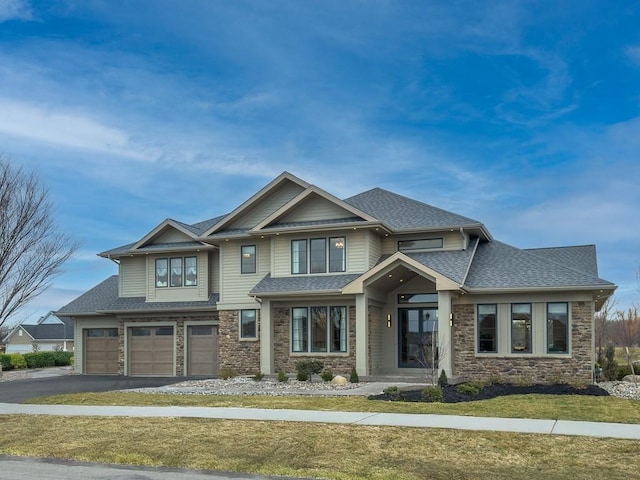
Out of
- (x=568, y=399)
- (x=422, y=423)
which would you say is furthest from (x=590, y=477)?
(x=568, y=399)

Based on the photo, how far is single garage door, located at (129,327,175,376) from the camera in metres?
29.3

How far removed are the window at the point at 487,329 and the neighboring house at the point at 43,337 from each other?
5618cm

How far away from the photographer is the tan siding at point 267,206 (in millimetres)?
27017

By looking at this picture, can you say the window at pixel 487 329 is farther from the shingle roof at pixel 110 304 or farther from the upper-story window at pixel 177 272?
the upper-story window at pixel 177 272

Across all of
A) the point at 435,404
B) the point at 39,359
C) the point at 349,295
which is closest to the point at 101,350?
the point at 39,359

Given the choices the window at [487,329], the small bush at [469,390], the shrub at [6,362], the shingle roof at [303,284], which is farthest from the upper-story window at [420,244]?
the shrub at [6,362]

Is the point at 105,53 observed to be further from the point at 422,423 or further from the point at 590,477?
the point at 590,477

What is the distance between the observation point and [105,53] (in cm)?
2130

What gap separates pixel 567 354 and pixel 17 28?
1996 cm

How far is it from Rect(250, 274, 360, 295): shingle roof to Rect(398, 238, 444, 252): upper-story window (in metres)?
2.41

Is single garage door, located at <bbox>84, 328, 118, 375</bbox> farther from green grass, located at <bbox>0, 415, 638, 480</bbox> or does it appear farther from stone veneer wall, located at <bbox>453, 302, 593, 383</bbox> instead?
green grass, located at <bbox>0, 415, 638, 480</bbox>

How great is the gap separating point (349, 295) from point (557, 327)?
7.07 metres

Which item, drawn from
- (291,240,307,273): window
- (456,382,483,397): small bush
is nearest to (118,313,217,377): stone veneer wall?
(291,240,307,273): window

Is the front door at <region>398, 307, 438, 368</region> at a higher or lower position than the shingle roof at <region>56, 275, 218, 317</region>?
lower
